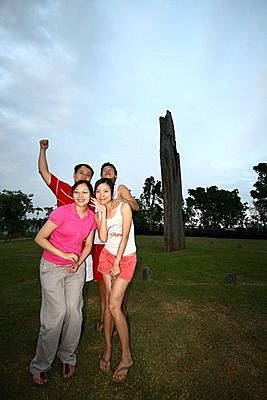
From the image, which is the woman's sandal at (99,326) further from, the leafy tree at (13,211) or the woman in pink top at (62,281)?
the leafy tree at (13,211)

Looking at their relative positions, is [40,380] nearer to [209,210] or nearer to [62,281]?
[62,281]

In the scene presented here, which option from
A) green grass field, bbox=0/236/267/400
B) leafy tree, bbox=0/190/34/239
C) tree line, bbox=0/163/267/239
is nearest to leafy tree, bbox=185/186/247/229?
tree line, bbox=0/163/267/239

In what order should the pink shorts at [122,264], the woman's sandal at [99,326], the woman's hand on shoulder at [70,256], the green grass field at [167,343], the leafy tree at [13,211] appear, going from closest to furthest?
the green grass field at [167,343] → the woman's hand on shoulder at [70,256] → the pink shorts at [122,264] → the woman's sandal at [99,326] → the leafy tree at [13,211]

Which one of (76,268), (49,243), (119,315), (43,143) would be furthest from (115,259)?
(43,143)

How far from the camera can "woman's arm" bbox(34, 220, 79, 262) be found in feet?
9.43

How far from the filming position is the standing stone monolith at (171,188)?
12.2 meters

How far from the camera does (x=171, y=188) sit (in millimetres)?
12453

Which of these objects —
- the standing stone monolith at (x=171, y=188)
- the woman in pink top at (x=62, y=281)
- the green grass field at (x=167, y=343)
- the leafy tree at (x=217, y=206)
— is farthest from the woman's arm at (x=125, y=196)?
the leafy tree at (x=217, y=206)

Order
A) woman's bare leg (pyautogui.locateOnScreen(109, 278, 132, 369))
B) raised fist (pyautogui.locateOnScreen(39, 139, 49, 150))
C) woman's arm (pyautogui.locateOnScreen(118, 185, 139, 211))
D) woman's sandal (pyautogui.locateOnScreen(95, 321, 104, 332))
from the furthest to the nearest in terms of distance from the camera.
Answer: woman's sandal (pyautogui.locateOnScreen(95, 321, 104, 332)) → raised fist (pyautogui.locateOnScreen(39, 139, 49, 150)) → woman's arm (pyautogui.locateOnScreen(118, 185, 139, 211)) → woman's bare leg (pyautogui.locateOnScreen(109, 278, 132, 369))

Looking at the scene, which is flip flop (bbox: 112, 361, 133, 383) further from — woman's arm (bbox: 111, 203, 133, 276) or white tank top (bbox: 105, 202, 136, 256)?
white tank top (bbox: 105, 202, 136, 256)

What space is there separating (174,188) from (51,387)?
1033 cm

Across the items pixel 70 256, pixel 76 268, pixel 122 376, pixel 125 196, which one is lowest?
pixel 122 376

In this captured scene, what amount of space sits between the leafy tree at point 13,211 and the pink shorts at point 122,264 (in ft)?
69.7

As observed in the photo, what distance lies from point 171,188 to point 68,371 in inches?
→ 396
